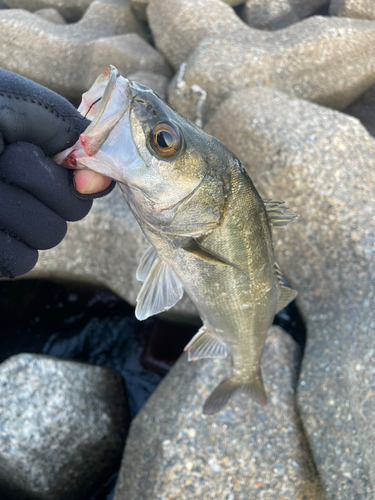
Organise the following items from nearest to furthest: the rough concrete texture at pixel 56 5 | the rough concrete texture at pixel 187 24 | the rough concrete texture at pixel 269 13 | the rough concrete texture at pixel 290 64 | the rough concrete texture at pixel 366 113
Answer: the rough concrete texture at pixel 290 64 → the rough concrete texture at pixel 187 24 → the rough concrete texture at pixel 366 113 → the rough concrete texture at pixel 269 13 → the rough concrete texture at pixel 56 5

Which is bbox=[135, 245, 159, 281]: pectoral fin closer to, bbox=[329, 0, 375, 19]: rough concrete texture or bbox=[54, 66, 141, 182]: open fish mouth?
bbox=[54, 66, 141, 182]: open fish mouth

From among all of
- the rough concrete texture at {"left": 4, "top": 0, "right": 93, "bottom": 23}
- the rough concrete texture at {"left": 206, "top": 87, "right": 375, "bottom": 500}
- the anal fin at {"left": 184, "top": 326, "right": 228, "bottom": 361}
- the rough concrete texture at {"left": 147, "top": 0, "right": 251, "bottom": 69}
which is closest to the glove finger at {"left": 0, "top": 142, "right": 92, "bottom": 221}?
the anal fin at {"left": 184, "top": 326, "right": 228, "bottom": 361}

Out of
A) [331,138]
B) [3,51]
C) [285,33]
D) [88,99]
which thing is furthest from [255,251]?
[3,51]

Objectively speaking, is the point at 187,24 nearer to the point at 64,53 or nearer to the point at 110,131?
the point at 64,53

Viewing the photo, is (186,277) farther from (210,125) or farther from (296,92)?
(296,92)

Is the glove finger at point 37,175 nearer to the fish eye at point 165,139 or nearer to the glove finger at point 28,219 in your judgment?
the glove finger at point 28,219

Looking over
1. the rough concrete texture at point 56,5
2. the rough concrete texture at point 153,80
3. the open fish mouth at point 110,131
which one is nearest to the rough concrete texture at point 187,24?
the rough concrete texture at point 153,80
